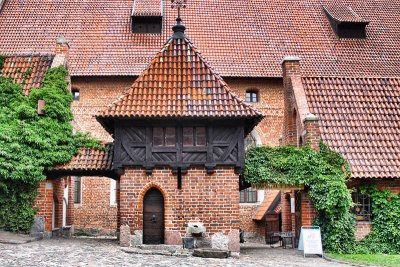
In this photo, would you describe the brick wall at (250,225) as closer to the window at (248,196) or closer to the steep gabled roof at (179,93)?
the window at (248,196)

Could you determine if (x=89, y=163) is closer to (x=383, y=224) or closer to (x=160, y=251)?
(x=160, y=251)

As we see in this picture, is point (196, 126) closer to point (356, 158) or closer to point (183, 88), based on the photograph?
point (183, 88)

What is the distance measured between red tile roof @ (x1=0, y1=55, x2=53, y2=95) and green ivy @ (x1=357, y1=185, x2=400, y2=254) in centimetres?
1220

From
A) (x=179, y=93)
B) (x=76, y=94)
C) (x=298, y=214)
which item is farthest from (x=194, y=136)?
(x=76, y=94)

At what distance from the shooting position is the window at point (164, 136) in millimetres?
17375

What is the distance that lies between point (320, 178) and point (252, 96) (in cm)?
1062

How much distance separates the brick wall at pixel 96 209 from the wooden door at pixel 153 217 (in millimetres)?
9210

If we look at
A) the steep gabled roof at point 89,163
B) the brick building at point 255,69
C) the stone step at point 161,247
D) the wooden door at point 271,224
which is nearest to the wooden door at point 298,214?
the brick building at point 255,69

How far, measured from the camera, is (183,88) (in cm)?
1805

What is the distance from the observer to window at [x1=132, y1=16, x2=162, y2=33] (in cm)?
2909

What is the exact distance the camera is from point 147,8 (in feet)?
96.1

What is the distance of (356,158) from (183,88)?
6288 mm

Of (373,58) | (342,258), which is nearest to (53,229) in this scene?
(342,258)

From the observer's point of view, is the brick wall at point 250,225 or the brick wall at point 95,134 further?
the brick wall at point 250,225
